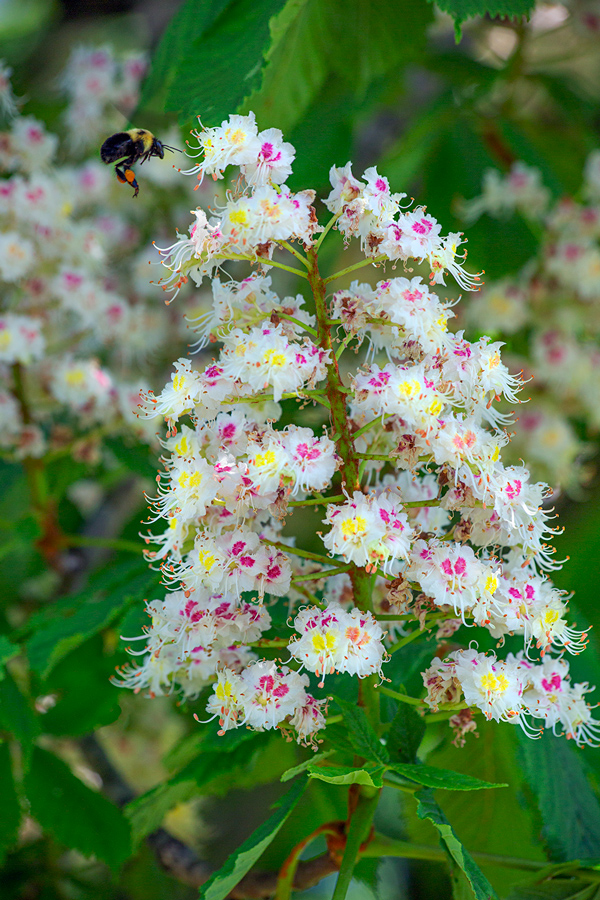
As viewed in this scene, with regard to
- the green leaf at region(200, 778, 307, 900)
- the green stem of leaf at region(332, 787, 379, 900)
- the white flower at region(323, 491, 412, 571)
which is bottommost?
the green stem of leaf at region(332, 787, 379, 900)

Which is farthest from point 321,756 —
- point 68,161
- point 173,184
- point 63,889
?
point 68,161

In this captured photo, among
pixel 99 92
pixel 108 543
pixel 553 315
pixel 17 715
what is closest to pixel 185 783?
pixel 17 715

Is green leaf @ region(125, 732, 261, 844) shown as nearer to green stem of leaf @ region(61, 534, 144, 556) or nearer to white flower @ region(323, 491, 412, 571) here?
white flower @ region(323, 491, 412, 571)

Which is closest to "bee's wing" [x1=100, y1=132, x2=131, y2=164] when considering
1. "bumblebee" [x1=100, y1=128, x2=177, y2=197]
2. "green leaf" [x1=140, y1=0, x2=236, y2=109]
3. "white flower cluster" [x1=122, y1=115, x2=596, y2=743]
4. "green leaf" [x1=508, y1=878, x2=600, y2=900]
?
"bumblebee" [x1=100, y1=128, x2=177, y2=197]

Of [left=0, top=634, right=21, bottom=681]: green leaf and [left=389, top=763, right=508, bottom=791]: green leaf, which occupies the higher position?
[left=389, top=763, right=508, bottom=791]: green leaf

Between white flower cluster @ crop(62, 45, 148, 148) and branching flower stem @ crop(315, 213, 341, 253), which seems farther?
white flower cluster @ crop(62, 45, 148, 148)

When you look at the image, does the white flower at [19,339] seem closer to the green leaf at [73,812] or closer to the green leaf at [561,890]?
the green leaf at [73,812]

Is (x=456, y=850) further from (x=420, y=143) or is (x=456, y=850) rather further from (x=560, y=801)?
(x=420, y=143)

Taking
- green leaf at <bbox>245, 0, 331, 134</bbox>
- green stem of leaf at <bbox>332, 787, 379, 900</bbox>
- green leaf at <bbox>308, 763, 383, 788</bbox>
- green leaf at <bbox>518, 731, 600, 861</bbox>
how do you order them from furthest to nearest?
green leaf at <bbox>245, 0, 331, 134</bbox>, green leaf at <bbox>518, 731, 600, 861</bbox>, green stem of leaf at <bbox>332, 787, 379, 900</bbox>, green leaf at <bbox>308, 763, 383, 788</bbox>
